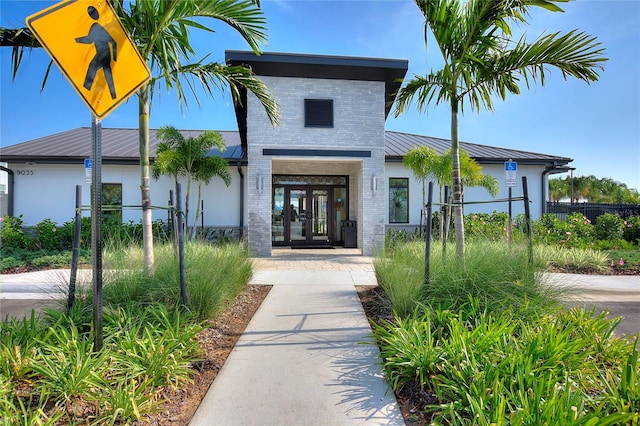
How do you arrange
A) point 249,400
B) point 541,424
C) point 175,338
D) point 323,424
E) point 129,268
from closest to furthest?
point 541,424
point 323,424
point 249,400
point 175,338
point 129,268

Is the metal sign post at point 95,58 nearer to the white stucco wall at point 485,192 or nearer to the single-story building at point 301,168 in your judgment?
the single-story building at point 301,168

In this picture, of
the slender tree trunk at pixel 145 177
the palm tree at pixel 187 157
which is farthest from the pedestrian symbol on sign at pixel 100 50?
the palm tree at pixel 187 157

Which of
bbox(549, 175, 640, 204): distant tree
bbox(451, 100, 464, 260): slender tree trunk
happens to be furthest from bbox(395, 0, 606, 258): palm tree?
bbox(549, 175, 640, 204): distant tree

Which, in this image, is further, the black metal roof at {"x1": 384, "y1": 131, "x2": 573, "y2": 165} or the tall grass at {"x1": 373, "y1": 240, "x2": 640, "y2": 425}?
the black metal roof at {"x1": 384, "y1": 131, "x2": 573, "y2": 165}

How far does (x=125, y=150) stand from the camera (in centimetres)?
1395

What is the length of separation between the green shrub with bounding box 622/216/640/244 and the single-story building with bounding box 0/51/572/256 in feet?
10.4

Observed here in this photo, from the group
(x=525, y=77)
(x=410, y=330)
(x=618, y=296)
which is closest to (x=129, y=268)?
(x=410, y=330)

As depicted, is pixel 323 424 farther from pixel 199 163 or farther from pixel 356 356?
pixel 199 163

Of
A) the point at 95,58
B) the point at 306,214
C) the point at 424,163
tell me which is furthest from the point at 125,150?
the point at 95,58

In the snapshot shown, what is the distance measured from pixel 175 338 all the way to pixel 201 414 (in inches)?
40.4

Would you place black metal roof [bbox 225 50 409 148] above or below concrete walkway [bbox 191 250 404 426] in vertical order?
above

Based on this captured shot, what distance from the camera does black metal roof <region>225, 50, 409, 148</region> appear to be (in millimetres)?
9844

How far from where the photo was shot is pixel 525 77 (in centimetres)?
519

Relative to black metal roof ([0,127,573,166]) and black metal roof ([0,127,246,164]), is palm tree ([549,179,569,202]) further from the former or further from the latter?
black metal roof ([0,127,246,164])
